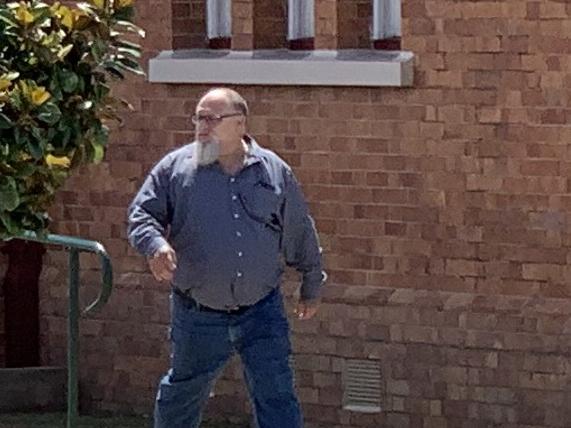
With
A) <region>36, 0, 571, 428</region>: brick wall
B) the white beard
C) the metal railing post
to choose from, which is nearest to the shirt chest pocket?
the white beard

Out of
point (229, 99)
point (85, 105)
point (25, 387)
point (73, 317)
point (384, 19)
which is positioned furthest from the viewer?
point (25, 387)

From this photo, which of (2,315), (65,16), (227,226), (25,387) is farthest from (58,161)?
(2,315)

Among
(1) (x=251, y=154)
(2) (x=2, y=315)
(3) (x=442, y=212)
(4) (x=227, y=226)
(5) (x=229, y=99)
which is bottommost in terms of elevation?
(2) (x=2, y=315)

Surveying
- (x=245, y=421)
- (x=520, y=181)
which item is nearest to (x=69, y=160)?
(x=520, y=181)

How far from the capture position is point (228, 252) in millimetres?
7266

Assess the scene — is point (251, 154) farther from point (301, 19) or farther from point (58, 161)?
point (58, 161)

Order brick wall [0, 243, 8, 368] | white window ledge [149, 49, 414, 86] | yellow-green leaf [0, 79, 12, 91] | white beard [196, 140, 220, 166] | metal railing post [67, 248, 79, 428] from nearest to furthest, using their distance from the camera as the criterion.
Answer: yellow-green leaf [0, 79, 12, 91] → metal railing post [67, 248, 79, 428] → white beard [196, 140, 220, 166] → white window ledge [149, 49, 414, 86] → brick wall [0, 243, 8, 368]

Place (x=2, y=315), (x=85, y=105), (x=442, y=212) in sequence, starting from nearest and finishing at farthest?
1. (x=85, y=105)
2. (x=442, y=212)
3. (x=2, y=315)

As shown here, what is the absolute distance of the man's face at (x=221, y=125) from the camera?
7.33 metres

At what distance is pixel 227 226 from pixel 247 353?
509 millimetres

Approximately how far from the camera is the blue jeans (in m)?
7.34

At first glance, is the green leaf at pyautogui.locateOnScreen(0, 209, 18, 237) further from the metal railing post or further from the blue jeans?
the blue jeans

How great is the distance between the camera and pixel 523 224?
336 inches

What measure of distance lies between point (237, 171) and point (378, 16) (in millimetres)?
1886
